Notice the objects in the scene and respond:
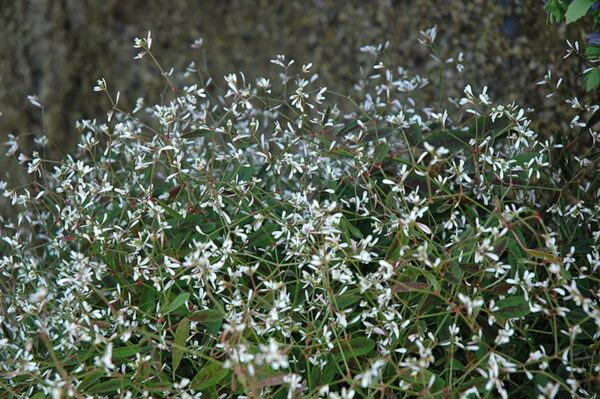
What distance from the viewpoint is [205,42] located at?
2.68m

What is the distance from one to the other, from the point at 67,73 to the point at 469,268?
6.03ft

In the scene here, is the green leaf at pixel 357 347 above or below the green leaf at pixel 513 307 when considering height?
above

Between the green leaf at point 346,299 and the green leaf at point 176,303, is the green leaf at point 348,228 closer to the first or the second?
the green leaf at point 346,299

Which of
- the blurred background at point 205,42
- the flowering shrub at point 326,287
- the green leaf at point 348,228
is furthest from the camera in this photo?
the blurred background at point 205,42

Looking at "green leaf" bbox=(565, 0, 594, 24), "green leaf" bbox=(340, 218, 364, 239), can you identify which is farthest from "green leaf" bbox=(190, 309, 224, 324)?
"green leaf" bbox=(565, 0, 594, 24)

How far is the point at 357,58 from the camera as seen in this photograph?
2.52 meters

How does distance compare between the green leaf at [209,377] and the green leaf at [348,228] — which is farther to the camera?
the green leaf at [348,228]

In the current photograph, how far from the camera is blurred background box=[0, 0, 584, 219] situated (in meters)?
2.31

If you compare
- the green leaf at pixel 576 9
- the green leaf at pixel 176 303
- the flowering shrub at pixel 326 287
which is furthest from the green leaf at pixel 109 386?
the green leaf at pixel 576 9

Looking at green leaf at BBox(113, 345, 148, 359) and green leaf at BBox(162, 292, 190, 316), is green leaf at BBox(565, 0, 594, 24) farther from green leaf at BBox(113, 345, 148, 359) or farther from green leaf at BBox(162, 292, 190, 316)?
green leaf at BBox(113, 345, 148, 359)

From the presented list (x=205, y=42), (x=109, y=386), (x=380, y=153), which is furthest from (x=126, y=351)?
(x=205, y=42)

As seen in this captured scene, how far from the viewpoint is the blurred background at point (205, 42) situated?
2309mm

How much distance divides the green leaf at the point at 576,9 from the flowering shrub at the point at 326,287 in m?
0.19

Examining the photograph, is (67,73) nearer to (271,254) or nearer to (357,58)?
(357,58)
